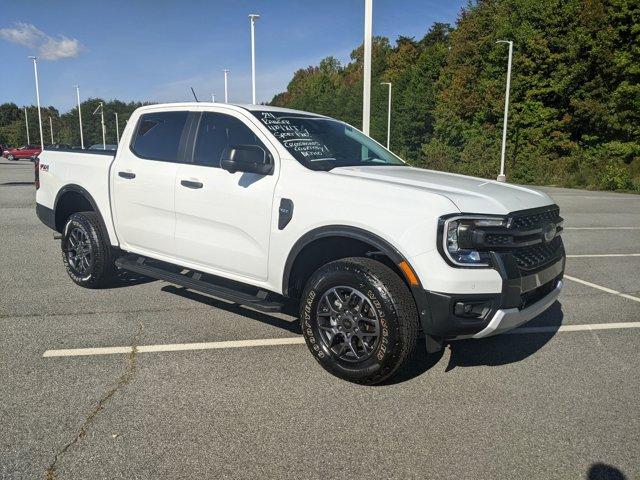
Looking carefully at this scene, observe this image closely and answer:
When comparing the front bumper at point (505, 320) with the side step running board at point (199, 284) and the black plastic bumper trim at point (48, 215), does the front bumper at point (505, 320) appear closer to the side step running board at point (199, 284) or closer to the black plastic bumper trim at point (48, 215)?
the side step running board at point (199, 284)

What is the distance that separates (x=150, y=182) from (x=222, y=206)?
1.00 metres

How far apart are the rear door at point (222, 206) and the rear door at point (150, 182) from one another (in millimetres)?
157

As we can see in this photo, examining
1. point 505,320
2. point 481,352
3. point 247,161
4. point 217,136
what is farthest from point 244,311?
point 505,320

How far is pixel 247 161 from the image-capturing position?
4.09 meters

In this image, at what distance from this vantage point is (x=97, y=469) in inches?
108

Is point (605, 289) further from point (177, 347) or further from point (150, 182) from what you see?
point (150, 182)

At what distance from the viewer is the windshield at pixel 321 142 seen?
4.38m

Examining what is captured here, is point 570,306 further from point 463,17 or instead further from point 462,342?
point 463,17

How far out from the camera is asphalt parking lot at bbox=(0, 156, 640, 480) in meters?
2.85

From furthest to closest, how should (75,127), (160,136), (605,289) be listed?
(75,127)
(605,289)
(160,136)

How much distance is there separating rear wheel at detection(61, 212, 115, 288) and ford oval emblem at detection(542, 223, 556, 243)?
13.5ft

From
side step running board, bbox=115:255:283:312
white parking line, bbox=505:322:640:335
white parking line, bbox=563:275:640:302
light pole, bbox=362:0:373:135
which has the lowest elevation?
white parking line, bbox=563:275:640:302

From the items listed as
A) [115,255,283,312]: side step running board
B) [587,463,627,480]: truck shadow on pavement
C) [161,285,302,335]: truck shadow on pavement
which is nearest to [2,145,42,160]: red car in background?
[161,285,302,335]: truck shadow on pavement

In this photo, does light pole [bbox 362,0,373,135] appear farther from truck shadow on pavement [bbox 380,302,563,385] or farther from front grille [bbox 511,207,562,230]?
front grille [bbox 511,207,562,230]
